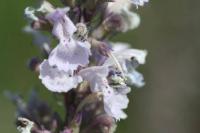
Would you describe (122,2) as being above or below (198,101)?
below

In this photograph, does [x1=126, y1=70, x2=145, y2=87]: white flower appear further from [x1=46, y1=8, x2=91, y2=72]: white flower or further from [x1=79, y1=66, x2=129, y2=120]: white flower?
[x1=46, y1=8, x2=91, y2=72]: white flower

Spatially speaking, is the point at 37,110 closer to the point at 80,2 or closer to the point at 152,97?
the point at 80,2

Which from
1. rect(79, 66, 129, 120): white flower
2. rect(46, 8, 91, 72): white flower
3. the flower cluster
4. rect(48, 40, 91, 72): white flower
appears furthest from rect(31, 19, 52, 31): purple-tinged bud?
rect(79, 66, 129, 120): white flower

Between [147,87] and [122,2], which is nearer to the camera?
[122,2]

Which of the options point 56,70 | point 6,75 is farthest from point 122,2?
point 6,75

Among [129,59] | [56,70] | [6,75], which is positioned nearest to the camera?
[56,70]

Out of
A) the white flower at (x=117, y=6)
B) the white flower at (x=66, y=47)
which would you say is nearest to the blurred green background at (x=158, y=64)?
the white flower at (x=117, y=6)

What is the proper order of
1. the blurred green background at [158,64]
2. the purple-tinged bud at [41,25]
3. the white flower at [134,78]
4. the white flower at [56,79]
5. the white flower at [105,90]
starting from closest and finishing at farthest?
the white flower at [56,79] < the white flower at [105,90] < the purple-tinged bud at [41,25] < the white flower at [134,78] < the blurred green background at [158,64]

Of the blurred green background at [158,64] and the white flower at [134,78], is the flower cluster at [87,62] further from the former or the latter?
the blurred green background at [158,64]
